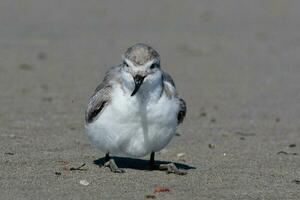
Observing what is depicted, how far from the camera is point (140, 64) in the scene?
23.5 feet

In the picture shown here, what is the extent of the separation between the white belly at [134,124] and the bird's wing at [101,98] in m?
0.07

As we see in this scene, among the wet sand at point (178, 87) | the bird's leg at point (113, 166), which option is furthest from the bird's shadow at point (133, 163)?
the bird's leg at point (113, 166)

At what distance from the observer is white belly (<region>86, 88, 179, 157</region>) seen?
7.45 meters

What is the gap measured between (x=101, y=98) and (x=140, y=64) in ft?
2.14

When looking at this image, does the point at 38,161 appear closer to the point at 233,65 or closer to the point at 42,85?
the point at 42,85

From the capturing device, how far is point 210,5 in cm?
2041

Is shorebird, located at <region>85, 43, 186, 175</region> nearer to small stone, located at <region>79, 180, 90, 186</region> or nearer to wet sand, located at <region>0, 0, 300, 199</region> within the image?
wet sand, located at <region>0, 0, 300, 199</region>

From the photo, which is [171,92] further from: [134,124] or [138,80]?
[138,80]

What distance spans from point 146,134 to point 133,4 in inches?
528

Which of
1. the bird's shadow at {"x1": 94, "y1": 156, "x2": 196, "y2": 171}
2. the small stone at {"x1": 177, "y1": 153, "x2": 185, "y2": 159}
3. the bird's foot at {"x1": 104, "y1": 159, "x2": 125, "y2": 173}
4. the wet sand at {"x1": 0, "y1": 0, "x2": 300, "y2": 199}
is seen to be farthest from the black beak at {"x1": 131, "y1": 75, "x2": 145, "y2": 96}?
the small stone at {"x1": 177, "y1": 153, "x2": 185, "y2": 159}

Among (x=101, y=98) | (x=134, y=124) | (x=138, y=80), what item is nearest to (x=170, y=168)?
(x=134, y=124)

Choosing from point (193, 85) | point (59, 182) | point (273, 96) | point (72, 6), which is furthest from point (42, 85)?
point (72, 6)

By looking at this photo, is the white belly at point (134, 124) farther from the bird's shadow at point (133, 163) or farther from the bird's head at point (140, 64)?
the bird's shadow at point (133, 163)

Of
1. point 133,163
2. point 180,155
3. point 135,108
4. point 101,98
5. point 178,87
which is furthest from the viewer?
point 178,87
